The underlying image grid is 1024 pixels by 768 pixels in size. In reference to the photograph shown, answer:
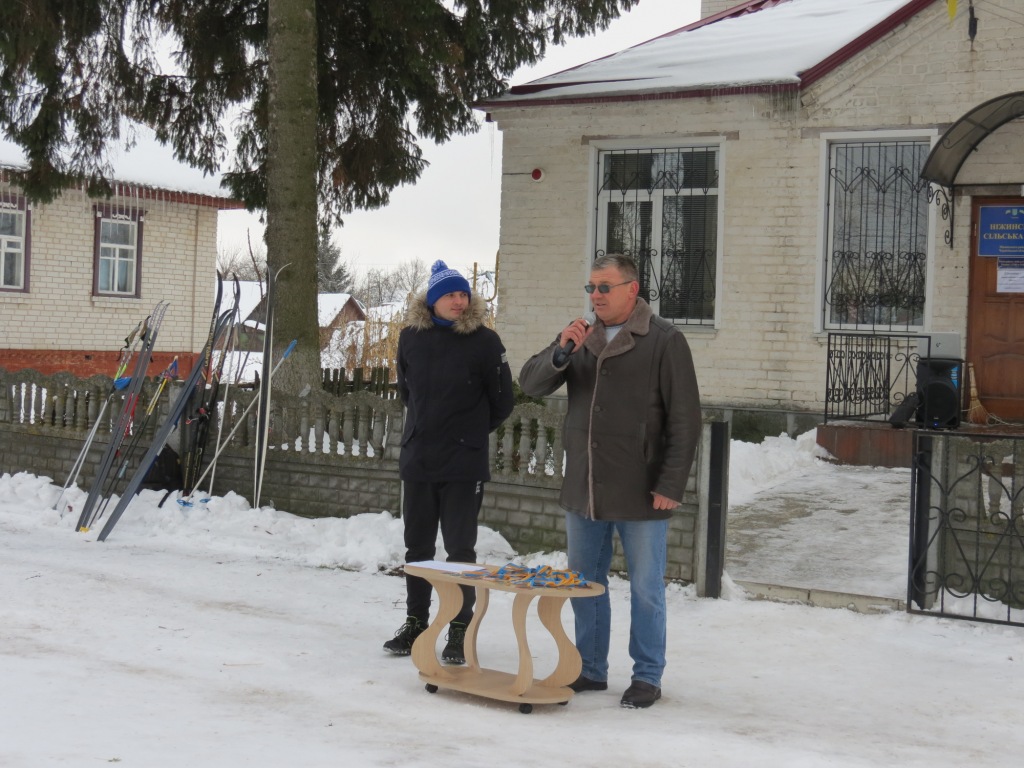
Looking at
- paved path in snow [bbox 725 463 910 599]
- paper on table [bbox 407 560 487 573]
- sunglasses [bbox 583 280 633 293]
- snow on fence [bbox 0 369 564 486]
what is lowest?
paved path in snow [bbox 725 463 910 599]

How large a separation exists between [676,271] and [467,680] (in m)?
8.86

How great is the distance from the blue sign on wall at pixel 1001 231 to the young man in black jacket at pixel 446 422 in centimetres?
789

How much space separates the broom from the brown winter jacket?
773cm

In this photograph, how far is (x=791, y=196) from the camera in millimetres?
12648

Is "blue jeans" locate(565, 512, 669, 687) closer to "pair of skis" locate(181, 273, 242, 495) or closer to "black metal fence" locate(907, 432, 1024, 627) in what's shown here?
"black metal fence" locate(907, 432, 1024, 627)

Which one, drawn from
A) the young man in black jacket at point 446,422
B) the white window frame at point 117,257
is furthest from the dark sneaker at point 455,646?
the white window frame at point 117,257

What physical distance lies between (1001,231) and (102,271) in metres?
17.9

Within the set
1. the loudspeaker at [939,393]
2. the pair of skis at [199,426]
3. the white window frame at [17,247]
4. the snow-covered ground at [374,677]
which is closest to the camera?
the snow-covered ground at [374,677]

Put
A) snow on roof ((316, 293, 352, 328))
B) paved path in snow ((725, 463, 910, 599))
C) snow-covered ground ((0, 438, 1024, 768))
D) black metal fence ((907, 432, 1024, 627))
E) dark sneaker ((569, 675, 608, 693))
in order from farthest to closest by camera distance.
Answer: snow on roof ((316, 293, 352, 328)) → paved path in snow ((725, 463, 910, 599)) → black metal fence ((907, 432, 1024, 627)) → dark sneaker ((569, 675, 608, 693)) → snow-covered ground ((0, 438, 1024, 768))

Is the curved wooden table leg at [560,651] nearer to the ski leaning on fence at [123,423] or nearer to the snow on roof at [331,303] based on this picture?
the ski leaning on fence at [123,423]

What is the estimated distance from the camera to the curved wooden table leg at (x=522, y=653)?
16.0 ft

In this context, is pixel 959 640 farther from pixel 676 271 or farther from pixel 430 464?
pixel 676 271

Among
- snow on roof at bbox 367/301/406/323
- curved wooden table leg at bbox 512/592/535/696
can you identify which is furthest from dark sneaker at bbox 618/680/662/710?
snow on roof at bbox 367/301/406/323

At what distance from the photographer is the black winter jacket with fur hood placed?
570 centimetres
